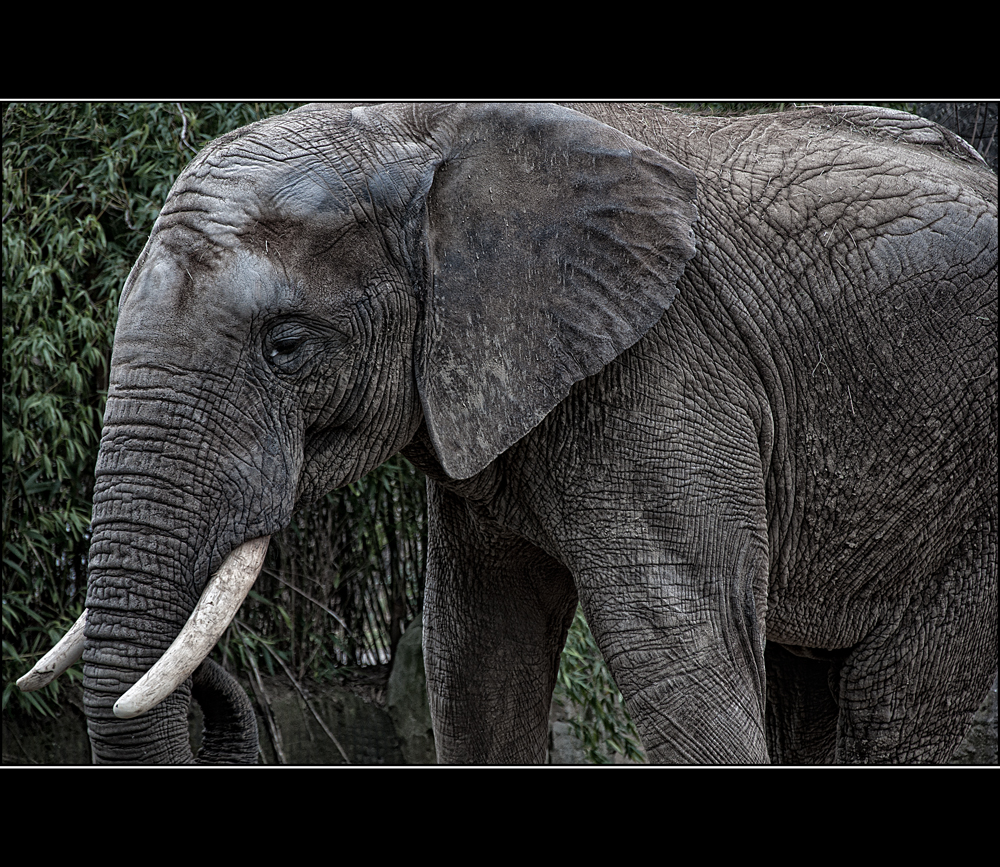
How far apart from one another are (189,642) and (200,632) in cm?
3

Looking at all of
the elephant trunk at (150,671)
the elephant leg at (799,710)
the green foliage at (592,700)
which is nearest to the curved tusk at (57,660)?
the elephant trunk at (150,671)

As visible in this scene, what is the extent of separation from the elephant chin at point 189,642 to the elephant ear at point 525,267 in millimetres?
408

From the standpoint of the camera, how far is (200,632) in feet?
6.84

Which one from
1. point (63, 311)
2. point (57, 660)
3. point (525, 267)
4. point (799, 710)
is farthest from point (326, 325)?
point (63, 311)

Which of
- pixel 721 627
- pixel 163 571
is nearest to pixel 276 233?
pixel 163 571

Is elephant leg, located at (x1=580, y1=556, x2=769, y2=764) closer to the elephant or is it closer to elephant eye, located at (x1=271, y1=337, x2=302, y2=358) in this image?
the elephant

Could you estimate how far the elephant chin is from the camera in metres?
2.02

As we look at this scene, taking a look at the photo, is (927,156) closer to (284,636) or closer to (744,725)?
(744,725)

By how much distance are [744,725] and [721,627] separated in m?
0.20

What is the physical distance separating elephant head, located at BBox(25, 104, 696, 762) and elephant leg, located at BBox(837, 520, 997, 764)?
1.03 metres

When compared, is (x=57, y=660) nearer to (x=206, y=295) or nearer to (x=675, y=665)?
(x=206, y=295)

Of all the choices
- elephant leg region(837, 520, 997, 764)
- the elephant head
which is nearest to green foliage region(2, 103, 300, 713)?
the elephant head

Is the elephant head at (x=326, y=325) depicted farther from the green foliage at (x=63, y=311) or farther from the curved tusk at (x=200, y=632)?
the green foliage at (x=63, y=311)

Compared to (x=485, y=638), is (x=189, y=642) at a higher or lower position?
higher
